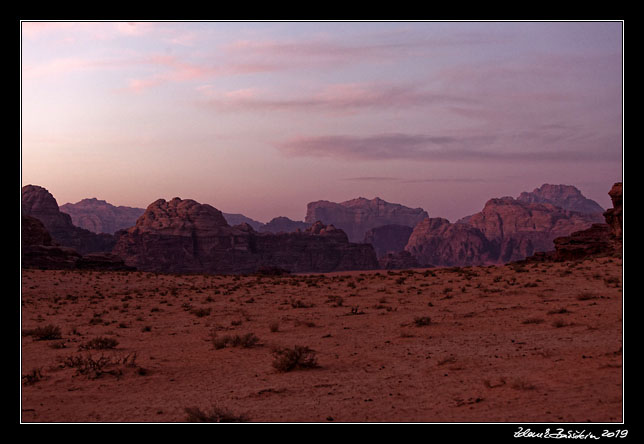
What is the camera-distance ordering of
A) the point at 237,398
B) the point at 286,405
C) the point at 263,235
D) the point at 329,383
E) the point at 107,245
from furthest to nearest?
the point at 263,235
the point at 107,245
the point at 329,383
the point at 237,398
the point at 286,405

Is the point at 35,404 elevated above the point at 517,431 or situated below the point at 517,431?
below

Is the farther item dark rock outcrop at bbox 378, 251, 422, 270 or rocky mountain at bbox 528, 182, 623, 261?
dark rock outcrop at bbox 378, 251, 422, 270

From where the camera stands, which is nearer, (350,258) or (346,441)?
(346,441)

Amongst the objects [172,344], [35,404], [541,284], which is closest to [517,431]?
[35,404]

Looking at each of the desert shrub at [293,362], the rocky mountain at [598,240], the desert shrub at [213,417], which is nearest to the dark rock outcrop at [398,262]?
the rocky mountain at [598,240]

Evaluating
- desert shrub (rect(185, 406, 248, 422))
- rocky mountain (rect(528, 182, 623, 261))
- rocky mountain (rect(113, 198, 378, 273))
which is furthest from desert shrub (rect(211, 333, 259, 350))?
rocky mountain (rect(113, 198, 378, 273))

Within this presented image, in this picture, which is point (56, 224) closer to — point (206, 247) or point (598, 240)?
point (206, 247)

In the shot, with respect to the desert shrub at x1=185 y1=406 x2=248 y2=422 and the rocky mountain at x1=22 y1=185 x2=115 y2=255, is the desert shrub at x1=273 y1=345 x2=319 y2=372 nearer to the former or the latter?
the desert shrub at x1=185 y1=406 x2=248 y2=422

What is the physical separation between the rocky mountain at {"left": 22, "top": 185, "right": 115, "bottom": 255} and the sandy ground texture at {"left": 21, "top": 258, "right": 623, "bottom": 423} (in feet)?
520

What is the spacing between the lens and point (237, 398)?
922 cm

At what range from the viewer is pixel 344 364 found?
11.7 meters

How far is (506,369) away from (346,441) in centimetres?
562

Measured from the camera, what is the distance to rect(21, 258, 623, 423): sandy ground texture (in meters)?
8.16

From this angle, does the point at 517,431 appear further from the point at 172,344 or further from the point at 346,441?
the point at 172,344
